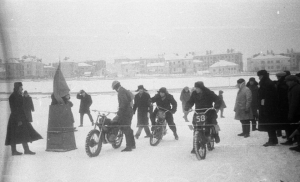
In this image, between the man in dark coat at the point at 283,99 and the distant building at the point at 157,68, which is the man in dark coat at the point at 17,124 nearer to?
the distant building at the point at 157,68

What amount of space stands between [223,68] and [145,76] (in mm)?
1169

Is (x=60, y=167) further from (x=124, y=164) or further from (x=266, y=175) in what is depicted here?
(x=266, y=175)

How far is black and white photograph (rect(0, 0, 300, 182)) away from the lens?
10.5ft

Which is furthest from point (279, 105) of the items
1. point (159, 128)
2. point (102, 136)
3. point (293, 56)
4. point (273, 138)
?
point (102, 136)

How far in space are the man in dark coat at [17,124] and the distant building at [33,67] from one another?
225mm

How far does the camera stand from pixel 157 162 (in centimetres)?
323

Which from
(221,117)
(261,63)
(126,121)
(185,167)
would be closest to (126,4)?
(126,121)

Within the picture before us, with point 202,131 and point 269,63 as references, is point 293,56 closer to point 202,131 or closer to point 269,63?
point 269,63

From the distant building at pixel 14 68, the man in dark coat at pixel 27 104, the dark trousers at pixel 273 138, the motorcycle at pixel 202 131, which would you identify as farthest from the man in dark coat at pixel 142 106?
the dark trousers at pixel 273 138

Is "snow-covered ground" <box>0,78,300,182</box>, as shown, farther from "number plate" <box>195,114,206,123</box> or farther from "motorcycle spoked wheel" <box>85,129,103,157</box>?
"number plate" <box>195,114,206,123</box>

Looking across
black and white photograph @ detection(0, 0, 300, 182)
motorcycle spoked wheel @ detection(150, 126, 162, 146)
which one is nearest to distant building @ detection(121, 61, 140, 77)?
black and white photograph @ detection(0, 0, 300, 182)

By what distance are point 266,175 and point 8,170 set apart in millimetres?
3384

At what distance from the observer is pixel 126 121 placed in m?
4.03

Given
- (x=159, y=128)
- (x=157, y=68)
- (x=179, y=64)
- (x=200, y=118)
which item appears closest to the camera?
(x=200, y=118)
